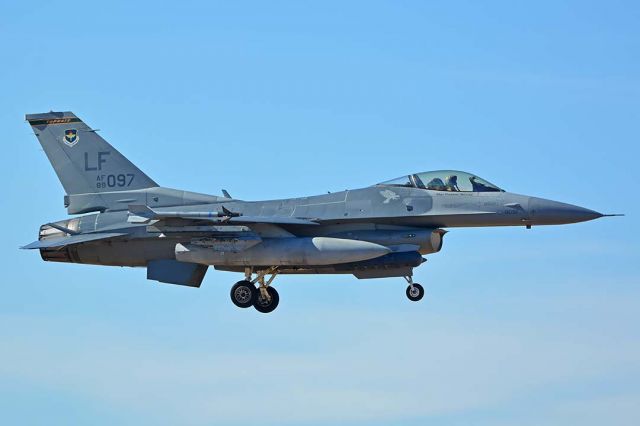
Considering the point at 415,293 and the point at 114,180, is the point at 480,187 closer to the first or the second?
the point at 415,293

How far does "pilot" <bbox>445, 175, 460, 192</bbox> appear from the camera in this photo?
2652cm

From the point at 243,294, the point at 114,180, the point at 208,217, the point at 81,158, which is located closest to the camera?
the point at 208,217

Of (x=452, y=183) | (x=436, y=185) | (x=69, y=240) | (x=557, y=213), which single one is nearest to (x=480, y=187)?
(x=452, y=183)

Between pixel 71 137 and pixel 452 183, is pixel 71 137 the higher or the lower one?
the higher one

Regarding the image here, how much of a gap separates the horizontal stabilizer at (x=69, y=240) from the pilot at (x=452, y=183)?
7072 mm

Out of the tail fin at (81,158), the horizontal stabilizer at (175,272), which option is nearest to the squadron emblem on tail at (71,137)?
the tail fin at (81,158)

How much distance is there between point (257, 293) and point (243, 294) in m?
0.33

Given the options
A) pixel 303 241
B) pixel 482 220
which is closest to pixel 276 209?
pixel 303 241

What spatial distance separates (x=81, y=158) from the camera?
94.0 feet

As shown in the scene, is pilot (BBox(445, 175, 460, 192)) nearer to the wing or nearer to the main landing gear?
the wing

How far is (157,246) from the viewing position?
27141 millimetres

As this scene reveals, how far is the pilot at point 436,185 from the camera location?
26572mm

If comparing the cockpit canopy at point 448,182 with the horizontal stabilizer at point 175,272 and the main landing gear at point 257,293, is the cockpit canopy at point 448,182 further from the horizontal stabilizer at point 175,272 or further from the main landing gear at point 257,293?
the horizontal stabilizer at point 175,272

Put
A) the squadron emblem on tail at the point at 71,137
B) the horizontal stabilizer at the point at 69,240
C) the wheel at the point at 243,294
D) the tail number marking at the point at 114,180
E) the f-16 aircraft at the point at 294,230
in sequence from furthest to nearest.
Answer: the squadron emblem on tail at the point at 71,137 → the tail number marking at the point at 114,180 → the horizontal stabilizer at the point at 69,240 → the wheel at the point at 243,294 → the f-16 aircraft at the point at 294,230
